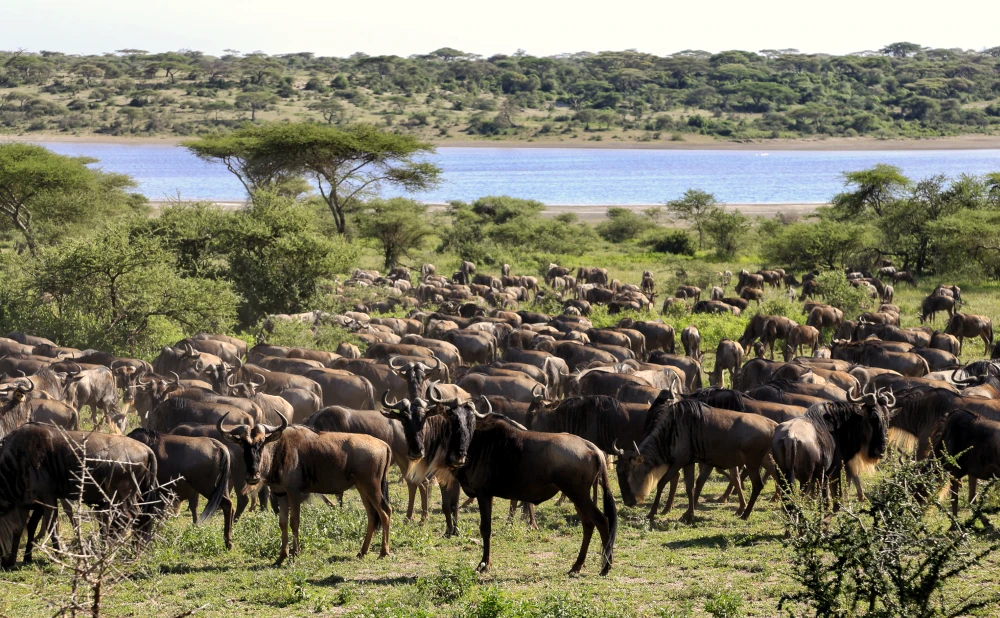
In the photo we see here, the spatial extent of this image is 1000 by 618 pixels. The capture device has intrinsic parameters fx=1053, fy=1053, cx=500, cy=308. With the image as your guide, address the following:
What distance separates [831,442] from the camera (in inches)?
434

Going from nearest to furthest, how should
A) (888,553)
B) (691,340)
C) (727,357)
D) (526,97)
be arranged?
(888,553), (727,357), (691,340), (526,97)

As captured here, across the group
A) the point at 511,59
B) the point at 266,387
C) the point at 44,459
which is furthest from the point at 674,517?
the point at 511,59

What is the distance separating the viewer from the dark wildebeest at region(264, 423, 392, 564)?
9945 mm

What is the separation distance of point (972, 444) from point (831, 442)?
1.37 m

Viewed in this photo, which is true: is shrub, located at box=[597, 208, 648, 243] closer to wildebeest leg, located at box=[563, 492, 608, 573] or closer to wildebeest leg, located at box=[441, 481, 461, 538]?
wildebeest leg, located at box=[441, 481, 461, 538]

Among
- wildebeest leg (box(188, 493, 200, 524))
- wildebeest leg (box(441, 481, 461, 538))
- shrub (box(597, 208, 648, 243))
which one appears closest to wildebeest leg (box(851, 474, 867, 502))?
wildebeest leg (box(441, 481, 461, 538))

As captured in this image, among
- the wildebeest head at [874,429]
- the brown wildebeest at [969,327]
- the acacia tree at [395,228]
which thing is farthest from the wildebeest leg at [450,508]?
the acacia tree at [395,228]

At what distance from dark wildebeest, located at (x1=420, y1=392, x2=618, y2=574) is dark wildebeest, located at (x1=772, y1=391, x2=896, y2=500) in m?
2.32

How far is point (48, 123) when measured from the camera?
120 m

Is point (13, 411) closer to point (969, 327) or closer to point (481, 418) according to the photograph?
point (481, 418)

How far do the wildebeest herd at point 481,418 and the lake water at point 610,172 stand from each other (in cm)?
4588

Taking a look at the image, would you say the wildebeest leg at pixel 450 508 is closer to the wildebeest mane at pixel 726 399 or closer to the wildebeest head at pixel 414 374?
the wildebeest mane at pixel 726 399

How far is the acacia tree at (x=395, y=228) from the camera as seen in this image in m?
40.5

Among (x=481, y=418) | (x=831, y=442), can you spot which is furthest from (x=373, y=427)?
(x=831, y=442)
